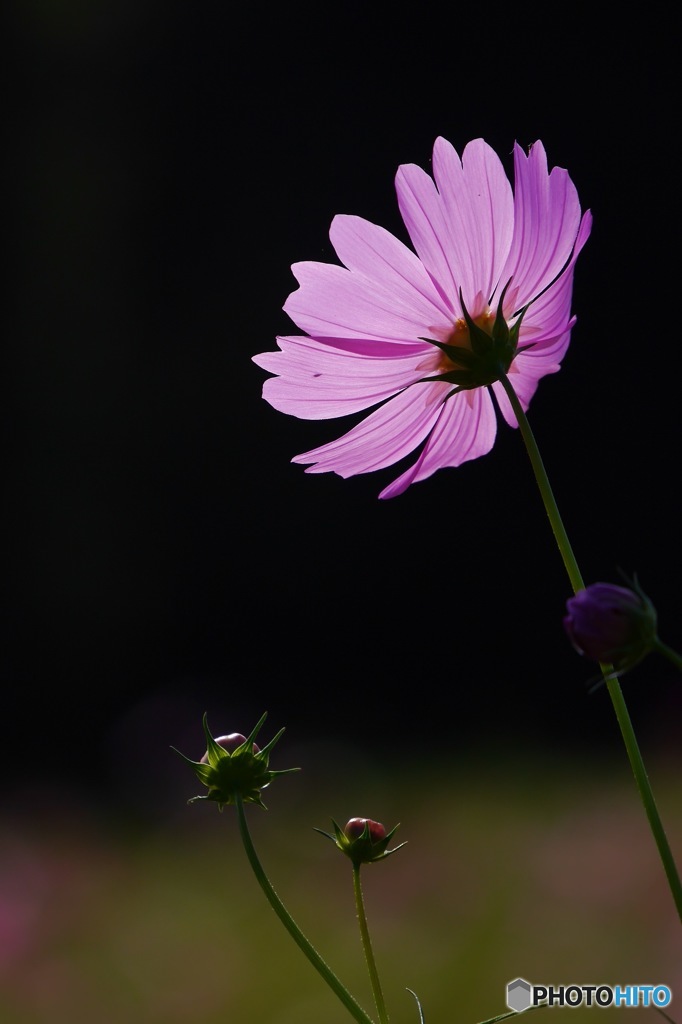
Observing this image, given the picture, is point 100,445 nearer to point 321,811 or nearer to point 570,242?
point 321,811

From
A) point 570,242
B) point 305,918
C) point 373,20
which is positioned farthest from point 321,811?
point 373,20

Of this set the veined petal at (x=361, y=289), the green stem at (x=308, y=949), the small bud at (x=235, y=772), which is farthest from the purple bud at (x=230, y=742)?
the veined petal at (x=361, y=289)

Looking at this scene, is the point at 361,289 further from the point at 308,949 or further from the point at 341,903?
the point at 341,903

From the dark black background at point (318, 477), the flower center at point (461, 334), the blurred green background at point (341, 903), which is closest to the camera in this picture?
the flower center at point (461, 334)

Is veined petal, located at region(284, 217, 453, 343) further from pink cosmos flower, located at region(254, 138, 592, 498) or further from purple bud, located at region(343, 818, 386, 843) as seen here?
purple bud, located at region(343, 818, 386, 843)

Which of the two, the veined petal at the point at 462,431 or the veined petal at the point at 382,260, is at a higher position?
the veined petal at the point at 382,260

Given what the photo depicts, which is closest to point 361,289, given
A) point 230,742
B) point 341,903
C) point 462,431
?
point 462,431

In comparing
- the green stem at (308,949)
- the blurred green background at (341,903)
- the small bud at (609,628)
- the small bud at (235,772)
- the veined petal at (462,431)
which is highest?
the veined petal at (462,431)

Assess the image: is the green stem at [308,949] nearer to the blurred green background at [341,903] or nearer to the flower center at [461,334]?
the flower center at [461,334]
